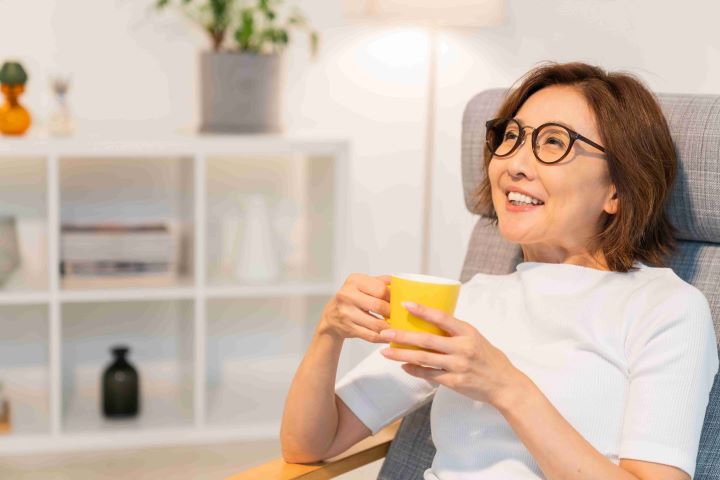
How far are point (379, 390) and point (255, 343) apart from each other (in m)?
1.64

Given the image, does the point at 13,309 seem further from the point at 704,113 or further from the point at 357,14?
the point at 704,113

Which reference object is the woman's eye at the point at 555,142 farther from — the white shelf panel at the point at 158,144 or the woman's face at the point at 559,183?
the white shelf panel at the point at 158,144

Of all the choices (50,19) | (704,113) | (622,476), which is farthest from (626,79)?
(50,19)

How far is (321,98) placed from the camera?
117 inches

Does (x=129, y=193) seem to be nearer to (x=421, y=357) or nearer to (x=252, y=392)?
(x=252, y=392)

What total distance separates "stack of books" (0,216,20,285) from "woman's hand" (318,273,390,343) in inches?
60.5

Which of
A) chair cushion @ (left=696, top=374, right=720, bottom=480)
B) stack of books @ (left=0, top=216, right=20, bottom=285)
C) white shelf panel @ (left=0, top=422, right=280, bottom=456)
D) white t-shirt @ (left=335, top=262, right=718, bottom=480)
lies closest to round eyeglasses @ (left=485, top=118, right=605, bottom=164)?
white t-shirt @ (left=335, top=262, right=718, bottom=480)

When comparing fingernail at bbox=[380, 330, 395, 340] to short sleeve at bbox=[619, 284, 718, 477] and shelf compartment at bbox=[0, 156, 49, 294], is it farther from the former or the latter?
shelf compartment at bbox=[0, 156, 49, 294]

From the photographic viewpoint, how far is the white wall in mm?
2646

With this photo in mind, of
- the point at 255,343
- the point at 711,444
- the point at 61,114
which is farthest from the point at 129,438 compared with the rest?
the point at 711,444

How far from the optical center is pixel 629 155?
1.31 metres

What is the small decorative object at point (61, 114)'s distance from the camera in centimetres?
256

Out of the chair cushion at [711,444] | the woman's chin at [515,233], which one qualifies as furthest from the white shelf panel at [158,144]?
the chair cushion at [711,444]

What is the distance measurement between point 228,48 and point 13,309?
96 cm
